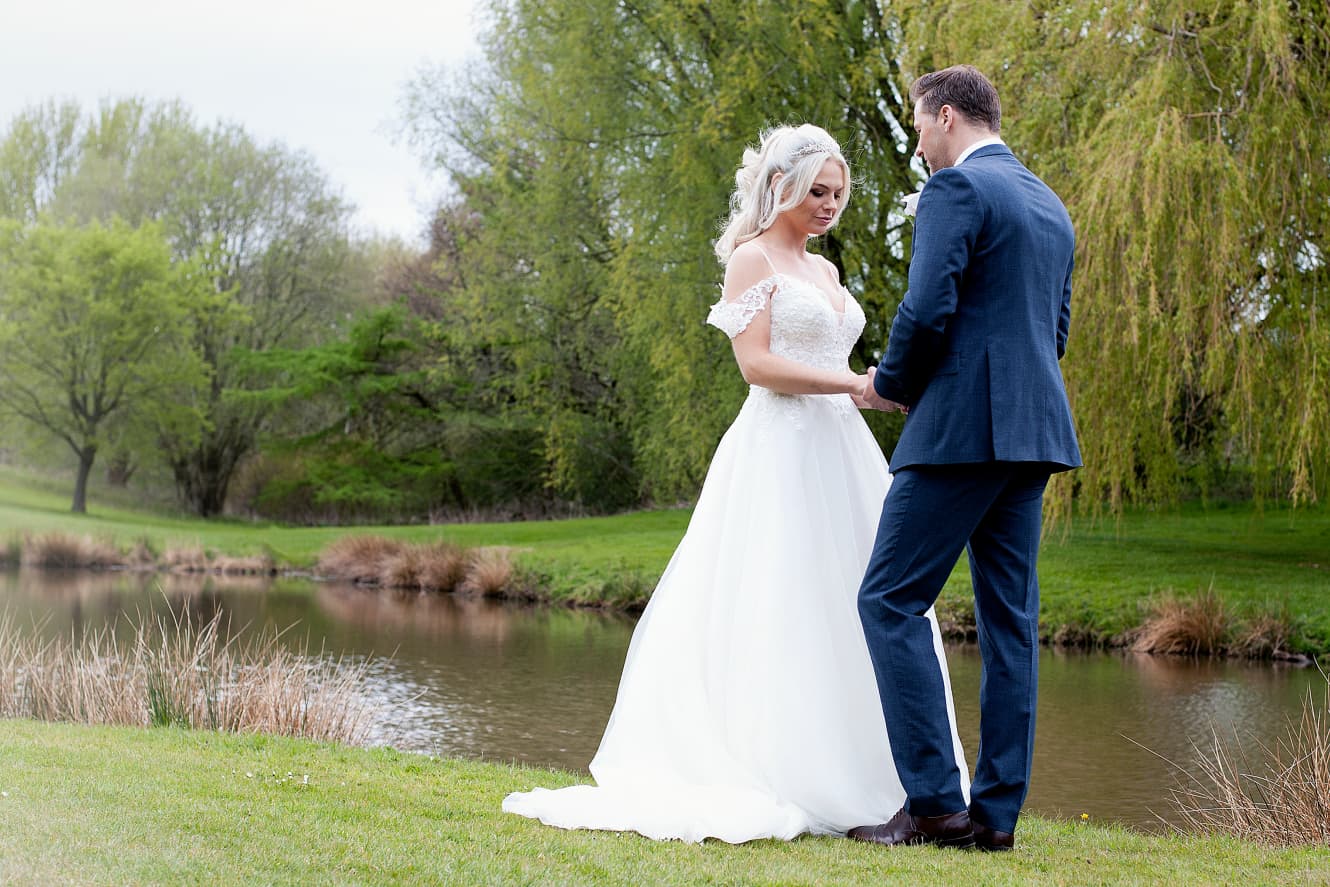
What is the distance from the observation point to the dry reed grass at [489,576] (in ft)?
54.5

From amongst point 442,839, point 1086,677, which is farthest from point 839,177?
point 1086,677

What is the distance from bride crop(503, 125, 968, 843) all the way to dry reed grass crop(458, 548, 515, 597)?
12451mm

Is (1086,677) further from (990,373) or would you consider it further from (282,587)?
(282,587)

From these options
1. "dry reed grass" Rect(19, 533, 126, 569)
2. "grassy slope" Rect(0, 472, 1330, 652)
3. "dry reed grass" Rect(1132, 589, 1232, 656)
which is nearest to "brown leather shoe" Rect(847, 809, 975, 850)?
"grassy slope" Rect(0, 472, 1330, 652)

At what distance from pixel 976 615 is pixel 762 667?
2.28 ft

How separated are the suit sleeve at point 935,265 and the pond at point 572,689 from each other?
302 cm

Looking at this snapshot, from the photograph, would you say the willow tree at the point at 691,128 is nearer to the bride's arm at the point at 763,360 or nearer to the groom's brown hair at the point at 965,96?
the bride's arm at the point at 763,360

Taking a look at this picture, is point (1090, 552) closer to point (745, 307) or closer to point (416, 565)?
point (416, 565)

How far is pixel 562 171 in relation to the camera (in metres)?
18.9

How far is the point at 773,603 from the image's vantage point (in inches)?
155

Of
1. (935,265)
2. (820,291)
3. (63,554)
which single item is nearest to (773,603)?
(820,291)

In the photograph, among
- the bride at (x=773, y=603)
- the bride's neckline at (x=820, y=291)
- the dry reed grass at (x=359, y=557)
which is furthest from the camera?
the dry reed grass at (x=359, y=557)

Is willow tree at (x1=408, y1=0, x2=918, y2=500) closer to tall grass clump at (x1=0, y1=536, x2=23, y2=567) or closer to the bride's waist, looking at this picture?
tall grass clump at (x1=0, y1=536, x2=23, y2=567)

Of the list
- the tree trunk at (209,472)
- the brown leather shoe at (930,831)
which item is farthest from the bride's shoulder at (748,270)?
the tree trunk at (209,472)
